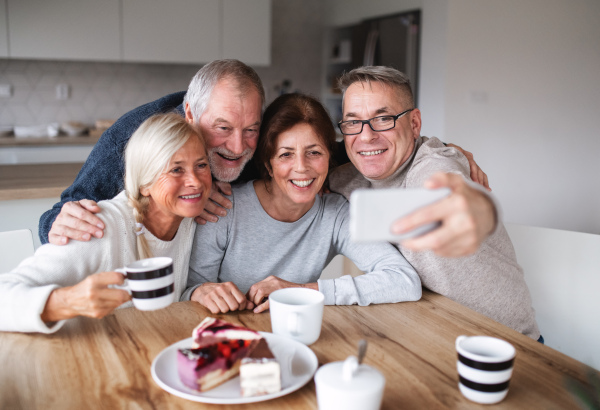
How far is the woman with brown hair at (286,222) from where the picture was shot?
1.49 metres

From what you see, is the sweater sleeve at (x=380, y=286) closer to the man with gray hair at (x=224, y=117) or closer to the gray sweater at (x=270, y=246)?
the gray sweater at (x=270, y=246)

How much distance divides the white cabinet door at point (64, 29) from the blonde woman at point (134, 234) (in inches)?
131

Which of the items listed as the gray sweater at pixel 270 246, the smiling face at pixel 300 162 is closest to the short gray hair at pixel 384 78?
the smiling face at pixel 300 162

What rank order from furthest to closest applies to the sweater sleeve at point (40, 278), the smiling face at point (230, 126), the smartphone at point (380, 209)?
the smiling face at point (230, 126), the sweater sleeve at point (40, 278), the smartphone at point (380, 209)

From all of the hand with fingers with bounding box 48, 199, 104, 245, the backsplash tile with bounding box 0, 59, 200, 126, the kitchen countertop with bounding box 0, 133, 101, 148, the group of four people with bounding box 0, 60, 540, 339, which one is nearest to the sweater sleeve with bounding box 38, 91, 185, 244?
the group of four people with bounding box 0, 60, 540, 339

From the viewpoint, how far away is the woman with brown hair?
1493mm

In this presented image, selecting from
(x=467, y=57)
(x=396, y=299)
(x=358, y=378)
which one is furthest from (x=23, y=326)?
(x=467, y=57)

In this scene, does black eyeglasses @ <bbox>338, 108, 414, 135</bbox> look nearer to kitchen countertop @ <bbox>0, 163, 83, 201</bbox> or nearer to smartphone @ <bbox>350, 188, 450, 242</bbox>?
smartphone @ <bbox>350, 188, 450, 242</bbox>

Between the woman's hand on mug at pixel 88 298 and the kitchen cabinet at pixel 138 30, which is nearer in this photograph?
the woman's hand on mug at pixel 88 298

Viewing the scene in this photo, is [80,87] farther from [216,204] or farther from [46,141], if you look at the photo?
[216,204]

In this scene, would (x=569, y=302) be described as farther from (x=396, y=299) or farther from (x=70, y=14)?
(x=70, y=14)

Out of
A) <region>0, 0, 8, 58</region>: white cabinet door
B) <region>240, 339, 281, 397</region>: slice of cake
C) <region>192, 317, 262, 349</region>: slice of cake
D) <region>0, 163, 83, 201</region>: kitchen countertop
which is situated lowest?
<region>240, 339, 281, 397</region>: slice of cake

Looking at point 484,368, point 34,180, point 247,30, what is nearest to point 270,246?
point 484,368

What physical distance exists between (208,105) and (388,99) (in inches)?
21.2
